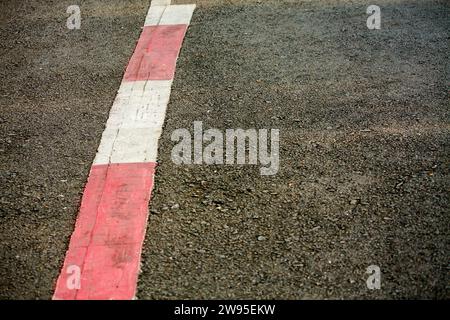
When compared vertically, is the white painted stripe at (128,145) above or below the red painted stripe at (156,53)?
below

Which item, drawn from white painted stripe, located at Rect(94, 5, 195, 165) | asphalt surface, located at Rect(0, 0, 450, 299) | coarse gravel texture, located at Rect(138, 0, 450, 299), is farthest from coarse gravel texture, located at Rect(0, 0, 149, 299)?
coarse gravel texture, located at Rect(138, 0, 450, 299)

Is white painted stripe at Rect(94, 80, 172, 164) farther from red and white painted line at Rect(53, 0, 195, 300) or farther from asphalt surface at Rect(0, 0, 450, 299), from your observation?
asphalt surface at Rect(0, 0, 450, 299)

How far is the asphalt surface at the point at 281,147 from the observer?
152 inches

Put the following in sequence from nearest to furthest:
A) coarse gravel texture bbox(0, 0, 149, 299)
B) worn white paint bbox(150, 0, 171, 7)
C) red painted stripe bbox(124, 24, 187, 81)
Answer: coarse gravel texture bbox(0, 0, 149, 299) < red painted stripe bbox(124, 24, 187, 81) < worn white paint bbox(150, 0, 171, 7)

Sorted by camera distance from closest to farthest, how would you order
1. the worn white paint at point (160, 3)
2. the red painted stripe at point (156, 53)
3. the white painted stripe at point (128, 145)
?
the white painted stripe at point (128, 145) → the red painted stripe at point (156, 53) → the worn white paint at point (160, 3)

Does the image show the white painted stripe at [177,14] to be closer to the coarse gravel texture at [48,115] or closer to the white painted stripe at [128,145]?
the coarse gravel texture at [48,115]

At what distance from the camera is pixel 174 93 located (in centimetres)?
582

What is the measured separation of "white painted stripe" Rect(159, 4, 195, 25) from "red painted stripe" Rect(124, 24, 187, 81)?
0.43 feet

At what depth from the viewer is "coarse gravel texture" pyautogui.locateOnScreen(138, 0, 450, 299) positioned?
3812 mm

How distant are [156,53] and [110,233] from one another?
312 cm

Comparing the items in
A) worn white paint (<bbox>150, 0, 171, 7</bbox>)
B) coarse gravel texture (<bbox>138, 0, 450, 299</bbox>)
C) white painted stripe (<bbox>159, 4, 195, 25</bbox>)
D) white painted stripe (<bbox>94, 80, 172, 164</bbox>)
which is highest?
worn white paint (<bbox>150, 0, 171, 7</bbox>)

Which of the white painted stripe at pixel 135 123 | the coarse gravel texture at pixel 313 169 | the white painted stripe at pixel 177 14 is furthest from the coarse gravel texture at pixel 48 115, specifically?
the coarse gravel texture at pixel 313 169

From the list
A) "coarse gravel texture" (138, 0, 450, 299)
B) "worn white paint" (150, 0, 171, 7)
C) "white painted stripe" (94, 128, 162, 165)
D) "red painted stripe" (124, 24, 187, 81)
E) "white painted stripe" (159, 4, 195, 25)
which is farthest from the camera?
"worn white paint" (150, 0, 171, 7)

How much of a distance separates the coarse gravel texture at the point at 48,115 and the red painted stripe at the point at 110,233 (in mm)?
119
